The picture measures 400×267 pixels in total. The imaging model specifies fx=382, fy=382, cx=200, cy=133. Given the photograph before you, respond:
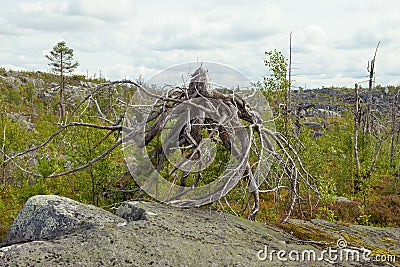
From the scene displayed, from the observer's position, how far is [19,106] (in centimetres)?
5222

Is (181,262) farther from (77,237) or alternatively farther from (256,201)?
(256,201)

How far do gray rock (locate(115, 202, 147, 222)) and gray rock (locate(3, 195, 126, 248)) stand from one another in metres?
0.17

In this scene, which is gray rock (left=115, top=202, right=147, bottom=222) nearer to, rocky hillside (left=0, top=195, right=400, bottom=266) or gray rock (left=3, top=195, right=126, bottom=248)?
rocky hillside (left=0, top=195, right=400, bottom=266)

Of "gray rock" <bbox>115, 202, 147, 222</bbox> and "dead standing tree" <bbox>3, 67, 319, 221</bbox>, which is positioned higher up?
"dead standing tree" <bbox>3, 67, 319, 221</bbox>

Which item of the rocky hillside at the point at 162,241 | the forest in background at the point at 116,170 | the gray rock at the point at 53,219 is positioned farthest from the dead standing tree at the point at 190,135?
the gray rock at the point at 53,219

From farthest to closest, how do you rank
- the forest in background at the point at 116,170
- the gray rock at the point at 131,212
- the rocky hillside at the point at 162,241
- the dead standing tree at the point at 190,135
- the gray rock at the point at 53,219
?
the forest in background at the point at 116,170
the dead standing tree at the point at 190,135
the gray rock at the point at 131,212
the gray rock at the point at 53,219
the rocky hillside at the point at 162,241

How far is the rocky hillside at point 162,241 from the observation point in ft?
10.8

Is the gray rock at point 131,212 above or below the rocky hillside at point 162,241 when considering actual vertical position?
above

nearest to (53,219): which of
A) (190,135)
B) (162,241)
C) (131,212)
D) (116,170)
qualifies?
(131,212)

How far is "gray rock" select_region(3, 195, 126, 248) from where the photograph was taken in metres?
3.92

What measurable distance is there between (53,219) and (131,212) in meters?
0.84

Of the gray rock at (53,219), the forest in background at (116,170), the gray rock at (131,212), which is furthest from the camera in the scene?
the forest in background at (116,170)

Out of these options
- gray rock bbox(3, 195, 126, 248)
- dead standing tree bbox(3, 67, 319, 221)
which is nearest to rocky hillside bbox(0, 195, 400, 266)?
gray rock bbox(3, 195, 126, 248)

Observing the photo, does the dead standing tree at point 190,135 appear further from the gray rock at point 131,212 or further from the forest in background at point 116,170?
the gray rock at point 131,212
